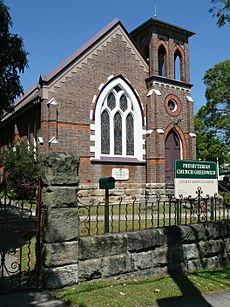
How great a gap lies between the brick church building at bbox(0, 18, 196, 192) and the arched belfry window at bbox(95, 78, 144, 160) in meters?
0.06

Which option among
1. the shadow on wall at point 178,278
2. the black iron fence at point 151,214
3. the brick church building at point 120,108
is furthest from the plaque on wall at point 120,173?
the shadow on wall at point 178,278

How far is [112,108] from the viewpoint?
68.8 ft

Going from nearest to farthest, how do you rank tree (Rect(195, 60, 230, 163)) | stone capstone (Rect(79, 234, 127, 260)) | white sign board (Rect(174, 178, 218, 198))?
1. stone capstone (Rect(79, 234, 127, 260))
2. white sign board (Rect(174, 178, 218, 198))
3. tree (Rect(195, 60, 230, 163))

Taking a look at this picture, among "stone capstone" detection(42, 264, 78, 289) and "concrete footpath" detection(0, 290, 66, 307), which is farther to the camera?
"stone capstone" detection(42, 264, 78, 289)

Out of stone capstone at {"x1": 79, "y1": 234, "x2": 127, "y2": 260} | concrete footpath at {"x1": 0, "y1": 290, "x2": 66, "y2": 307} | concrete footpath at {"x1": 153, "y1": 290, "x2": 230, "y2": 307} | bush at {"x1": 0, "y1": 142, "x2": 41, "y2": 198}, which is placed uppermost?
bush at {"x1": 0, "y1": 142, "x2": 41, "y2": 198}

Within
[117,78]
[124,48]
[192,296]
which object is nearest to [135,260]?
[192,296]

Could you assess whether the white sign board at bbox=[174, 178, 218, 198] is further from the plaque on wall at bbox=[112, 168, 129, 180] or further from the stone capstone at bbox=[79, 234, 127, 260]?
the plaque on wall at bbox=[112, 168, 129, 180]

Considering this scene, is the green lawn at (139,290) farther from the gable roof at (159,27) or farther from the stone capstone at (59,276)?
the gable roof at (159,27)

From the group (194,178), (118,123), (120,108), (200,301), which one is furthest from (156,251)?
(120,108)

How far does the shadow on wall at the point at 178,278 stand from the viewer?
546 centimetres

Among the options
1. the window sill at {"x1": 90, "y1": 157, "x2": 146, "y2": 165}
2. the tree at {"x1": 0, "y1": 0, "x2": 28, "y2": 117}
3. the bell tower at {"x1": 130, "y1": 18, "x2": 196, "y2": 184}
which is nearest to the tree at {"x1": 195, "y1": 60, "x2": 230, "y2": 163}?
the bell tower at {"x1": 130, "y1": 18, "x2": 196, "y2": 184}

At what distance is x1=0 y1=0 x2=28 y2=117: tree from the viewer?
1026 centimetres

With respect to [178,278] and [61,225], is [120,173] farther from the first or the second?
[61,225]

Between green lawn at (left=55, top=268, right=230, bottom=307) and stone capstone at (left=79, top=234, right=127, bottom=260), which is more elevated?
stone capstone at (left=79, top=234, right=127, bottom=260)
